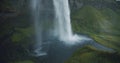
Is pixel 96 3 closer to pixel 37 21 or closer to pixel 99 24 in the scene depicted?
pixel 99 24

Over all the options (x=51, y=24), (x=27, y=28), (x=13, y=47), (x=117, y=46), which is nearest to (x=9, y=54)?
(x=13, y=47)

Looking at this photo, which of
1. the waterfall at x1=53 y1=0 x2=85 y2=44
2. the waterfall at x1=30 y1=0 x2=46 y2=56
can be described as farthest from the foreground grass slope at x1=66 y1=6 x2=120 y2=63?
the waterfall at x1=30 y1=0 x2=46 y2=56

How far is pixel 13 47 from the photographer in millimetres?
12148

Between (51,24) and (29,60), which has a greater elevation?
(51,24)

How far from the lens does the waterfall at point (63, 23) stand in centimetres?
1355

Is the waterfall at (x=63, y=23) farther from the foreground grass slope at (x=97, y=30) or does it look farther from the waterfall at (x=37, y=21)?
the waterfall at (x=37, y=21)

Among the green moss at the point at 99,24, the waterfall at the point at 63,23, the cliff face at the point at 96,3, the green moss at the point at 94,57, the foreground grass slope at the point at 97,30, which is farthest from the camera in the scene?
the cliff face at the point at 96,3

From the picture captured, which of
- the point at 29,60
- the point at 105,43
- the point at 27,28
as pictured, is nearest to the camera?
the point at 29,60

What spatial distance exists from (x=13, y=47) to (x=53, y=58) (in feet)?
7.45

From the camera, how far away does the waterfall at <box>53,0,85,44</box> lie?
533 inches

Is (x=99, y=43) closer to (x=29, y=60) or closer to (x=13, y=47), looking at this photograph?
(x=29, y=60)

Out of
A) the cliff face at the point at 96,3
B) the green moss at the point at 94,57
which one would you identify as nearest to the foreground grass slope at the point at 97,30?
the green moss at the point at 94,57

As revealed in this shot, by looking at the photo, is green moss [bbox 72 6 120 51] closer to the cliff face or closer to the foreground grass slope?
the foreground grass slope

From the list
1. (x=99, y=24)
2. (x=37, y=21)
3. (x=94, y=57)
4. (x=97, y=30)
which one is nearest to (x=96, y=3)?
(x=99, y=24)
